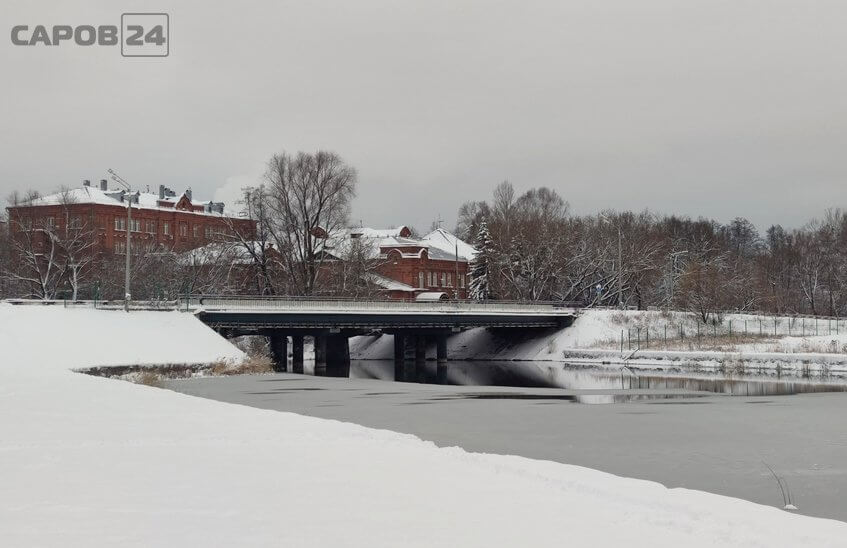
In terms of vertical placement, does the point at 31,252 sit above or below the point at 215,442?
above

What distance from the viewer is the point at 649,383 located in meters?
47.6

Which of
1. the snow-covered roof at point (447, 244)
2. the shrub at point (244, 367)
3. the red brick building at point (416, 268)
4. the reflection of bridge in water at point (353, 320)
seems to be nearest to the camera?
the shrub at point (244, 367)

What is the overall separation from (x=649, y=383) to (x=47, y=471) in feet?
122

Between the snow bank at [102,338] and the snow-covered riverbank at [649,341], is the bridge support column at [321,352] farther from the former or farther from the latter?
the snow bank at [102,338]

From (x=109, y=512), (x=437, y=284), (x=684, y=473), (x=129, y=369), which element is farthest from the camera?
(x=437, y=284)

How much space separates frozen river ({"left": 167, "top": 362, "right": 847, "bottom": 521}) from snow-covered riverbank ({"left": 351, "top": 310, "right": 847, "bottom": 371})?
1757cm

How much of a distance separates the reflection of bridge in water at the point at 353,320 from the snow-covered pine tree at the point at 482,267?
10984mm

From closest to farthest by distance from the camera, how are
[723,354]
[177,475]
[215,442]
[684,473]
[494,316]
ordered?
1. [177,475]
2. [684,473]
3. [215,442]
4. [723,354]
5. [494,316]

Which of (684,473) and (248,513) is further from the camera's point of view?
(684,473)

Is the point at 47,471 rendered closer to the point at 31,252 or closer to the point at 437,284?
the point at 31,252

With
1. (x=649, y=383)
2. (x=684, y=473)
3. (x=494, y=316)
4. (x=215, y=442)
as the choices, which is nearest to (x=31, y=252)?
(x=494, y=316)

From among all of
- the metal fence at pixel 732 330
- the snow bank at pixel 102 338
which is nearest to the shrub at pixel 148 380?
the snow bank at pixel 102 338

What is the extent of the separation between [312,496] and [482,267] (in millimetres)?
91781

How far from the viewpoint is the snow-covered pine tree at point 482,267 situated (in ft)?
332
